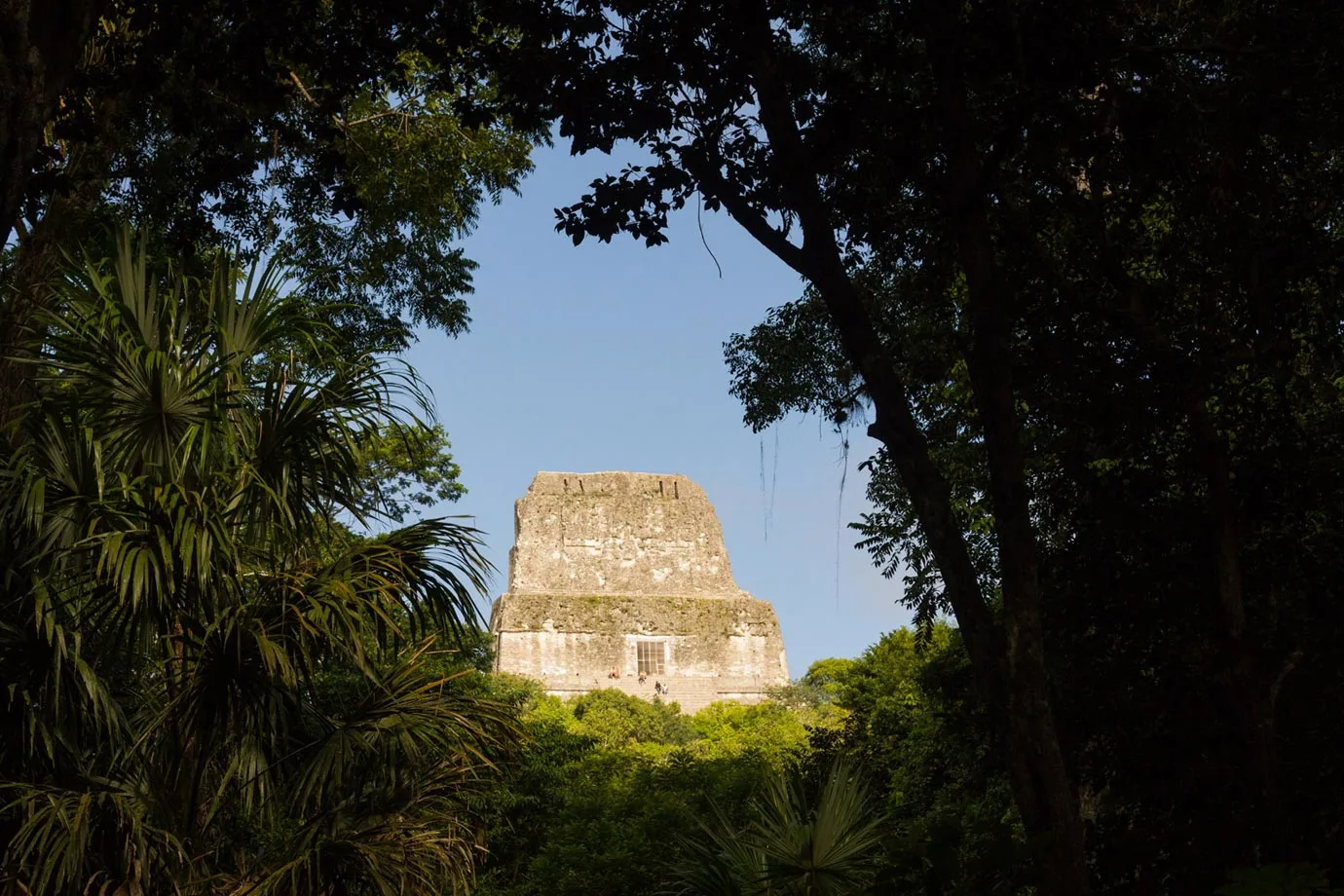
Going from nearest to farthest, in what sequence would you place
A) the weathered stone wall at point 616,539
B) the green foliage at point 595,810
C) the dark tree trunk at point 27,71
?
the dark tree trunk at point 27,71 < the green foliage at point 595,810 < the weathered stone wall at point 616,539

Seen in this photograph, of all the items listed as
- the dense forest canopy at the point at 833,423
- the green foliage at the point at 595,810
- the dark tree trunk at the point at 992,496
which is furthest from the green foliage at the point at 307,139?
the green foliage at the point at 595,810

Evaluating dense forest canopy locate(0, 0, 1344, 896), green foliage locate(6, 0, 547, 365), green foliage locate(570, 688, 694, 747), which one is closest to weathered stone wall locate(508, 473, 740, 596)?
green foliage locate(570, 688, 694, 747)

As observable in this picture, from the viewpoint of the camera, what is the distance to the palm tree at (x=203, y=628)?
18.7ft

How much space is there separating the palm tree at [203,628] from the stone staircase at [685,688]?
86.1 ft

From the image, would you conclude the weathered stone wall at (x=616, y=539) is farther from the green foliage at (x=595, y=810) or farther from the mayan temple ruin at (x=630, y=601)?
the green foliage at (x=595, y=810)

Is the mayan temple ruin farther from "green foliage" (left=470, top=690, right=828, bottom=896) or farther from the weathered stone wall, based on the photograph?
"green foliage" (left=470, top=690, right=828, bottom=896)

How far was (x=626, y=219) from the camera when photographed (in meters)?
5.84

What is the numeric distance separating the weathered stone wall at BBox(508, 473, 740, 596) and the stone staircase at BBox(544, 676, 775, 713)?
4235 millimetres

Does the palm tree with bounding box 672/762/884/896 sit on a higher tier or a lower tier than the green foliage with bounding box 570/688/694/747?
lower

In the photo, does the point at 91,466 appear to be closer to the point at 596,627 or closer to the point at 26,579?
the point at 26,579

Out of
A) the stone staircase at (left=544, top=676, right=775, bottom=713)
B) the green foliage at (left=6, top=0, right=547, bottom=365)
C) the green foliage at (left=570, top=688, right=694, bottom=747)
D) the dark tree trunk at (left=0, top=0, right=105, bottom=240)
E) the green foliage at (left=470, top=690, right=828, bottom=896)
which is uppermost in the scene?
the green foliage at (left=6, top=0, right=547, bottom=365)

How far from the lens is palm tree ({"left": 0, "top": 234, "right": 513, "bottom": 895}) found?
5688 millimetres

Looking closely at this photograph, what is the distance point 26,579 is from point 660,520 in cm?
3340

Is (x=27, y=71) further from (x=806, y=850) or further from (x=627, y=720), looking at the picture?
(x=627, y=720)
